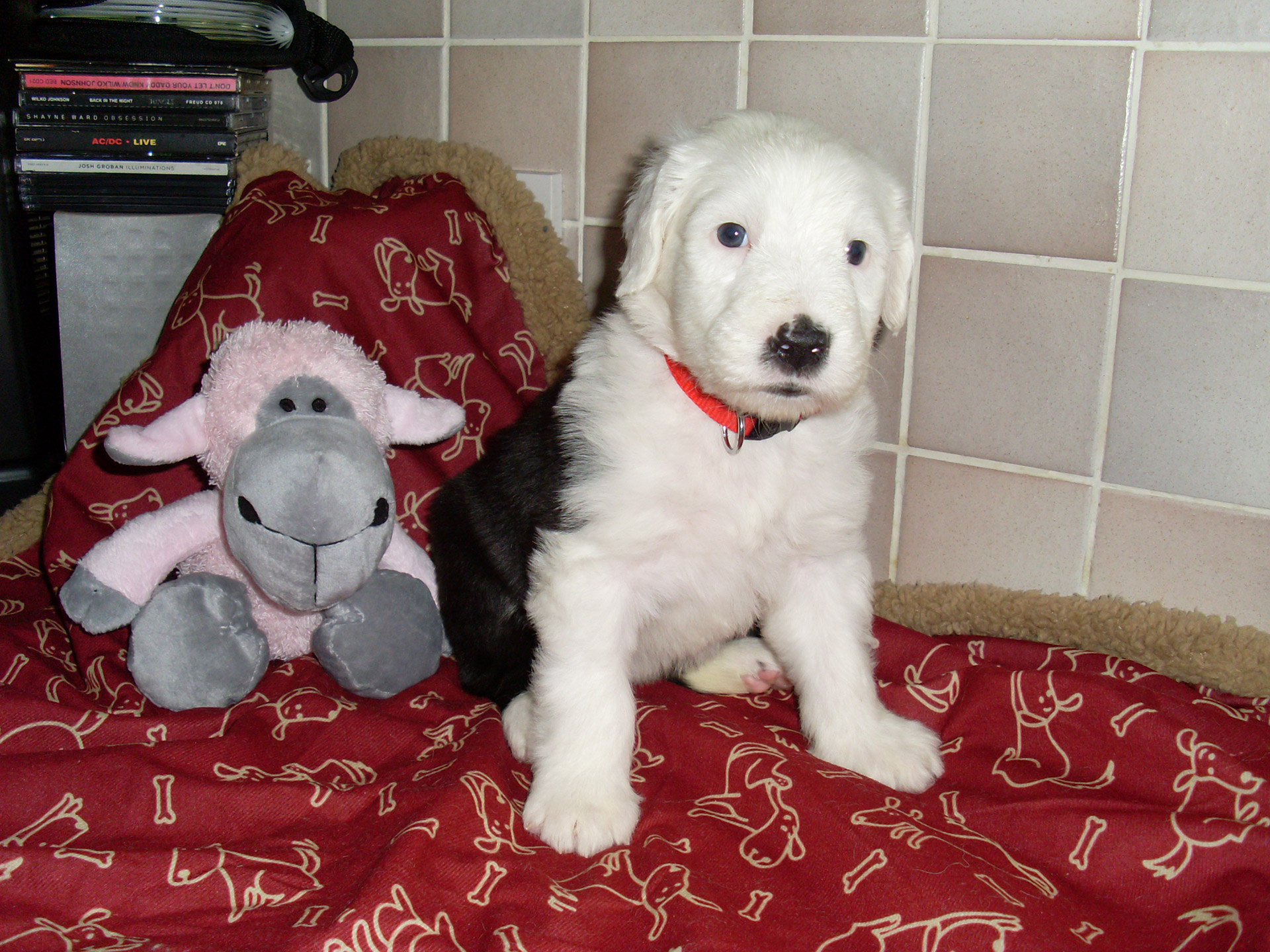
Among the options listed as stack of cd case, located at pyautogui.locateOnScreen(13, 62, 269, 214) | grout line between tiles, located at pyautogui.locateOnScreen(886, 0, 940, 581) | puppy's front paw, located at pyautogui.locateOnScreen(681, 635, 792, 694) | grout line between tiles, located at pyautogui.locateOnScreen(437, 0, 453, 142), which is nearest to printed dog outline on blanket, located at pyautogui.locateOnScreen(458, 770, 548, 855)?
puppy's front paw, located at pyautogui.locateOnScreen(681, 635, 792, 694)

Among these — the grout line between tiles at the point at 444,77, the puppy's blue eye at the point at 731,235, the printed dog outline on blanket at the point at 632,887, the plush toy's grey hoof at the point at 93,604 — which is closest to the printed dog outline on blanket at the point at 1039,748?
the printed dog outline on blanket at the point at 632,887

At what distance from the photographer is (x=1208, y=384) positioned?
2287 millimetres

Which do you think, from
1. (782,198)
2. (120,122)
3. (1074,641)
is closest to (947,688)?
(1074,641)

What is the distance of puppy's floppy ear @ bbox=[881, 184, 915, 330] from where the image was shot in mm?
1852

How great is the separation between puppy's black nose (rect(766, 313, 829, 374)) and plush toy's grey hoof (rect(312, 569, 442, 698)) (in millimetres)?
1008

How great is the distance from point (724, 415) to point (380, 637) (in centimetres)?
85

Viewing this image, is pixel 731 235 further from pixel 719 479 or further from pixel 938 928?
pixel 938 928

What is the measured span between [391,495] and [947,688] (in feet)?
4.11

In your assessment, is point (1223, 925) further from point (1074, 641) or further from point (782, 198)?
point (782, 198)

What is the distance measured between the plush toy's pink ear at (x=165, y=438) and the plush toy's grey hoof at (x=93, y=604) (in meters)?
0.25

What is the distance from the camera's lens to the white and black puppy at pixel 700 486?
1639 mm

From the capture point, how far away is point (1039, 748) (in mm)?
2021

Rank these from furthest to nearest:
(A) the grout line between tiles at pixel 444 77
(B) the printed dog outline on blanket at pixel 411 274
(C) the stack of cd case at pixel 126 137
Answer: (A) the grout line between tiles at pixel 444 77, (C) the stack of cd case at pixel 126 137, (B) the printed dog outline on blanket at pixel 411 274

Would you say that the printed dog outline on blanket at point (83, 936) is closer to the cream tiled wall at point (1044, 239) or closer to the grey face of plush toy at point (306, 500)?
the grey face of plush toy at point (306, 500)
